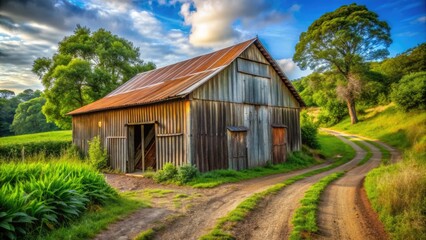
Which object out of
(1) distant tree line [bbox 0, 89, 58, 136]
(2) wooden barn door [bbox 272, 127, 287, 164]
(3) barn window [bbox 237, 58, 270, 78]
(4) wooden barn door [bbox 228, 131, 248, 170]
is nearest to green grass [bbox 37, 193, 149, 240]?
(4) wooden barn door [bbox 228, 131, 248, 170]

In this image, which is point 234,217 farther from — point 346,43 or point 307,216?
point 346,43

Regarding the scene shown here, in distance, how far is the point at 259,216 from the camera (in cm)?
720

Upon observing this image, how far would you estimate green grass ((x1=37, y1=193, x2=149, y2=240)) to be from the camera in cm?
568

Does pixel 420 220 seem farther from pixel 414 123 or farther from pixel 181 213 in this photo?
pixel 414 123

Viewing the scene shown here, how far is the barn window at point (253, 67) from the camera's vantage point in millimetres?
16516

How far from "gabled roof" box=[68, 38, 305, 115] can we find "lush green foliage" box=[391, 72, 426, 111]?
16300mm

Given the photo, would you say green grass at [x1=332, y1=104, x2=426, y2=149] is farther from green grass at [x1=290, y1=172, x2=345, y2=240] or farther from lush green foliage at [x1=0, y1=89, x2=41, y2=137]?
lush green foliage at [x1=0, y1=89, x2=41, y2=137]

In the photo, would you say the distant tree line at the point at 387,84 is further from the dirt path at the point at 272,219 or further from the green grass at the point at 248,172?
the dirt path at the point at 272,219

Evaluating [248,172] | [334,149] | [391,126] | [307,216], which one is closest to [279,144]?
[248,172]

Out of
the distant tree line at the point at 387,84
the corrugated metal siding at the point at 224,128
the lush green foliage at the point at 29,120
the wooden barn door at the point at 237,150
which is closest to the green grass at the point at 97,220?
the corrugated metal siding at the point at 224,128

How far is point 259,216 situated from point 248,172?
7.92 meters

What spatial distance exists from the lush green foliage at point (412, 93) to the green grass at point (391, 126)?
2.92ft

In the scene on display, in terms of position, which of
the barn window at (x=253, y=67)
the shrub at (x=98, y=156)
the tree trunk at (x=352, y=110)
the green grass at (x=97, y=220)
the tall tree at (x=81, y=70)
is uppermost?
the tall tree at (x=81, y=70)

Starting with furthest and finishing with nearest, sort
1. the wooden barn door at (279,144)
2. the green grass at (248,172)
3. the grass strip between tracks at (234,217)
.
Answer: the wooden barn door at (279,144)
the green grass at (248,172)
the grass strip between tracks at (234,217)
